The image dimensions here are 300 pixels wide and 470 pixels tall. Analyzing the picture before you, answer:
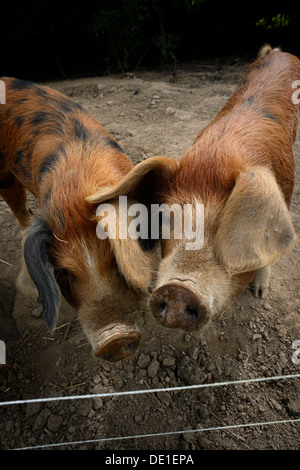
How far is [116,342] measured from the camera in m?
1.73

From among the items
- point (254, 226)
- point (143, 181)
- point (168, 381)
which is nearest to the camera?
point (254, 226)

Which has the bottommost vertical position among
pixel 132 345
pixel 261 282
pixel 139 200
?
pixel 261 282

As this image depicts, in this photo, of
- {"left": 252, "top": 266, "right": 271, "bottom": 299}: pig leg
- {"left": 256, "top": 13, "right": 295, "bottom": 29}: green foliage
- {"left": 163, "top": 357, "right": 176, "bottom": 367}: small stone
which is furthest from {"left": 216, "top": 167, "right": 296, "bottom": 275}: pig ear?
{"left": 256, "top": 13, "right": 295, "bottom": 29}: green foliage

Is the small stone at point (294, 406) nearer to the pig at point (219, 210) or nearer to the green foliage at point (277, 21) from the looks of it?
the pig at point (219, 210)

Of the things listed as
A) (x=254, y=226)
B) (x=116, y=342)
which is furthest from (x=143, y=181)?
(x=116, y=342)

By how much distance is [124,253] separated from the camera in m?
1.71

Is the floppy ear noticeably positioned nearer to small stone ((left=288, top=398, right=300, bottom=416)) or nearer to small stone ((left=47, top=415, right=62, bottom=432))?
small stone ((left=47, top=415, right=62, bottom=432))

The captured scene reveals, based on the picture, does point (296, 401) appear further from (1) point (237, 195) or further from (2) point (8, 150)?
(2) point (8, 150)

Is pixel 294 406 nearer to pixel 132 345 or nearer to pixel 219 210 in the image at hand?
pixel 132 345

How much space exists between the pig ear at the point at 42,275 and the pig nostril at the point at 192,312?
69 centimetres

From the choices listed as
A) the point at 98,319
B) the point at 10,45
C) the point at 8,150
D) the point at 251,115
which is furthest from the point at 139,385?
the point at 10,45

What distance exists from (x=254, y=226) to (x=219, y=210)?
0.24 m

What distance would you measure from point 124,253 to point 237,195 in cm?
66

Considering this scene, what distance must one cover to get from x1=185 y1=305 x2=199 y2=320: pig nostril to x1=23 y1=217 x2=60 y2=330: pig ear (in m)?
0.69
